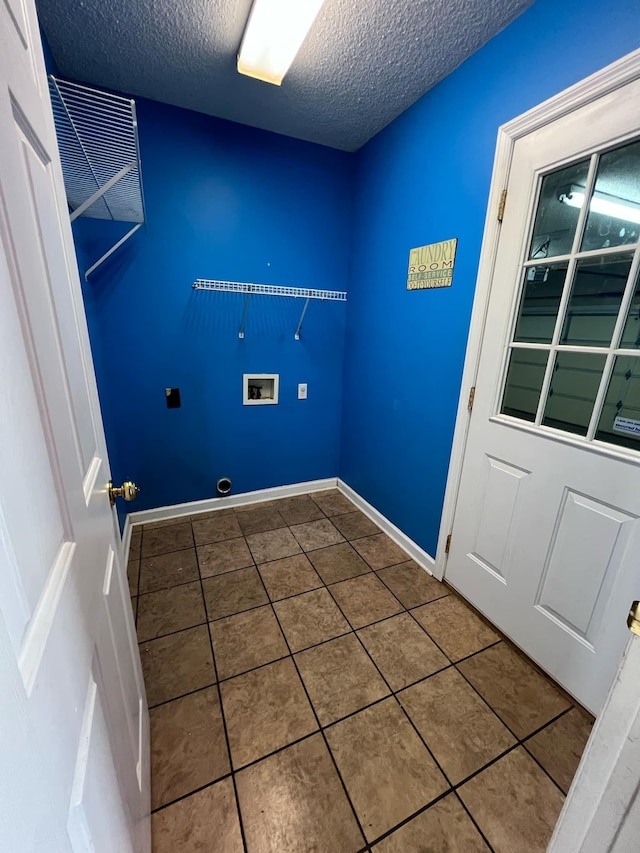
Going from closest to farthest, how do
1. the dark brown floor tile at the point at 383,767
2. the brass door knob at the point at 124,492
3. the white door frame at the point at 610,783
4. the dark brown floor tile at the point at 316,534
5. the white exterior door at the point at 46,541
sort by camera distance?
the white exterior door at the point at 46,541, the white door frame at the point at 610,783, the brass door knob at the point at 124,492, the dark brown floor tile at the point at 383,767, the dark brown floor tile at the point at 316,534

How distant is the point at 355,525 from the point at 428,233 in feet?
6.34

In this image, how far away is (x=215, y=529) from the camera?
2422mm

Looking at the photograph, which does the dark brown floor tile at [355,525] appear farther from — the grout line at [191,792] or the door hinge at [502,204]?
the door hinge at [502,204]

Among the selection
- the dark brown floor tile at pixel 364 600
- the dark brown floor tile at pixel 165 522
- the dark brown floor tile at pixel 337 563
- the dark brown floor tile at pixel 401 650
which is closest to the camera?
the dark brown floor tile at pixel 401 650

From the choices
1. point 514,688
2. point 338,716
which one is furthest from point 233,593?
point 514,688

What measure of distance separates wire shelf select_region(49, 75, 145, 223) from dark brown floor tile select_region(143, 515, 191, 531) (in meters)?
1.89

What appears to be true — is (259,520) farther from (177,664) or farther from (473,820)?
(473,820)

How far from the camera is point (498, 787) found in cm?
110

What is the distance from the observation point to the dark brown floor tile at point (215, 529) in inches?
91.2

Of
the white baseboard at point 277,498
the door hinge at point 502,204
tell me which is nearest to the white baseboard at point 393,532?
the white baseboard at point 277,498

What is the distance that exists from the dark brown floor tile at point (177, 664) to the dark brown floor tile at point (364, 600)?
0.68 m

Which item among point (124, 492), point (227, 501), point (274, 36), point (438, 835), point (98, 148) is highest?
point (274, 36)

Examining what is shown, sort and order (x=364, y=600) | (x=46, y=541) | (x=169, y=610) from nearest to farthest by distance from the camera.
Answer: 1. (x=46, y=541)
2. (x=169, y=610)
3. (x=364, y=600)

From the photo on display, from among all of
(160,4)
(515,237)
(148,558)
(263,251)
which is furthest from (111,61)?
(148,558)
